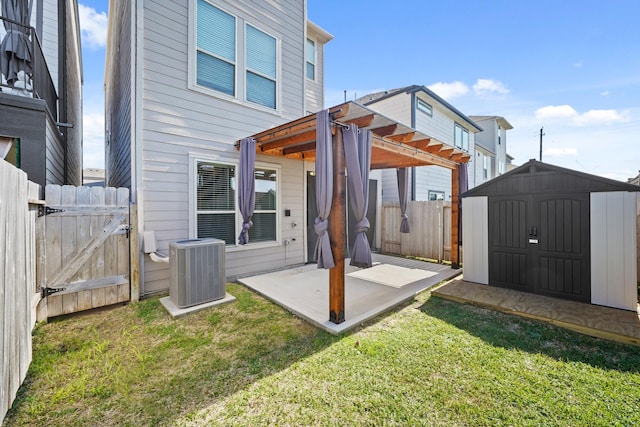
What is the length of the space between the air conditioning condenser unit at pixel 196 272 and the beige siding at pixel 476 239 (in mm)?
4663

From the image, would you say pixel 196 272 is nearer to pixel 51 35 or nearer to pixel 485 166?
pixel 51 35

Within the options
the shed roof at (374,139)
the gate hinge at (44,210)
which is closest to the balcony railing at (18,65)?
the gate hinge at (44,210)

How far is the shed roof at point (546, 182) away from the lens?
12.7ft

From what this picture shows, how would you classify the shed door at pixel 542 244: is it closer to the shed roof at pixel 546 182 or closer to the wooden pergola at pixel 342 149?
the shed roof at pixel 546 182

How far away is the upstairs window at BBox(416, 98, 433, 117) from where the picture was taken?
10.4m

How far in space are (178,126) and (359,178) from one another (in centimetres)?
351

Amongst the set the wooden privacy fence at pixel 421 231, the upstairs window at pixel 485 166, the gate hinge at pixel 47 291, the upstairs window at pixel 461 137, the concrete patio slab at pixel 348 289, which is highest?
the upstairs window at pixel 461 137

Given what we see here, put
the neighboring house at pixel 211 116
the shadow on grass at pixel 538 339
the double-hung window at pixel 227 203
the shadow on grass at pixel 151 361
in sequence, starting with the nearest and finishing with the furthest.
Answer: the shadow on grass at pixel 151 361, the shadow on grass at pixel 538 339, the neighboring house at pixel 211 116, the double-hung window at pixel 227 203

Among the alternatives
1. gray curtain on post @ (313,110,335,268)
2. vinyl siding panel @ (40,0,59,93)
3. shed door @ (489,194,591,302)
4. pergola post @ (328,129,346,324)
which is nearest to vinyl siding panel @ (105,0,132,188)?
vinyl siding panel @ (40,0,59,93)

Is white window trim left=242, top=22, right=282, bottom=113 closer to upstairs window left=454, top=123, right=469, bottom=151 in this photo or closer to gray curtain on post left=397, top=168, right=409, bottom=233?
gray curtain on post left=397, top=168, right=409, bottom=233

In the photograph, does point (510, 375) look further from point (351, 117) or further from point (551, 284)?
point (351, 117)

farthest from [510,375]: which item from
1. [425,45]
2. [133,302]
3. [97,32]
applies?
[97,32]

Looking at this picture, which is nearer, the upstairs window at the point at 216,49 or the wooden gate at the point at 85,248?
the wooden gate at the point at 85,248

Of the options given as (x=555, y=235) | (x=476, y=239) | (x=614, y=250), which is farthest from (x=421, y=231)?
(x=614, y=250)
